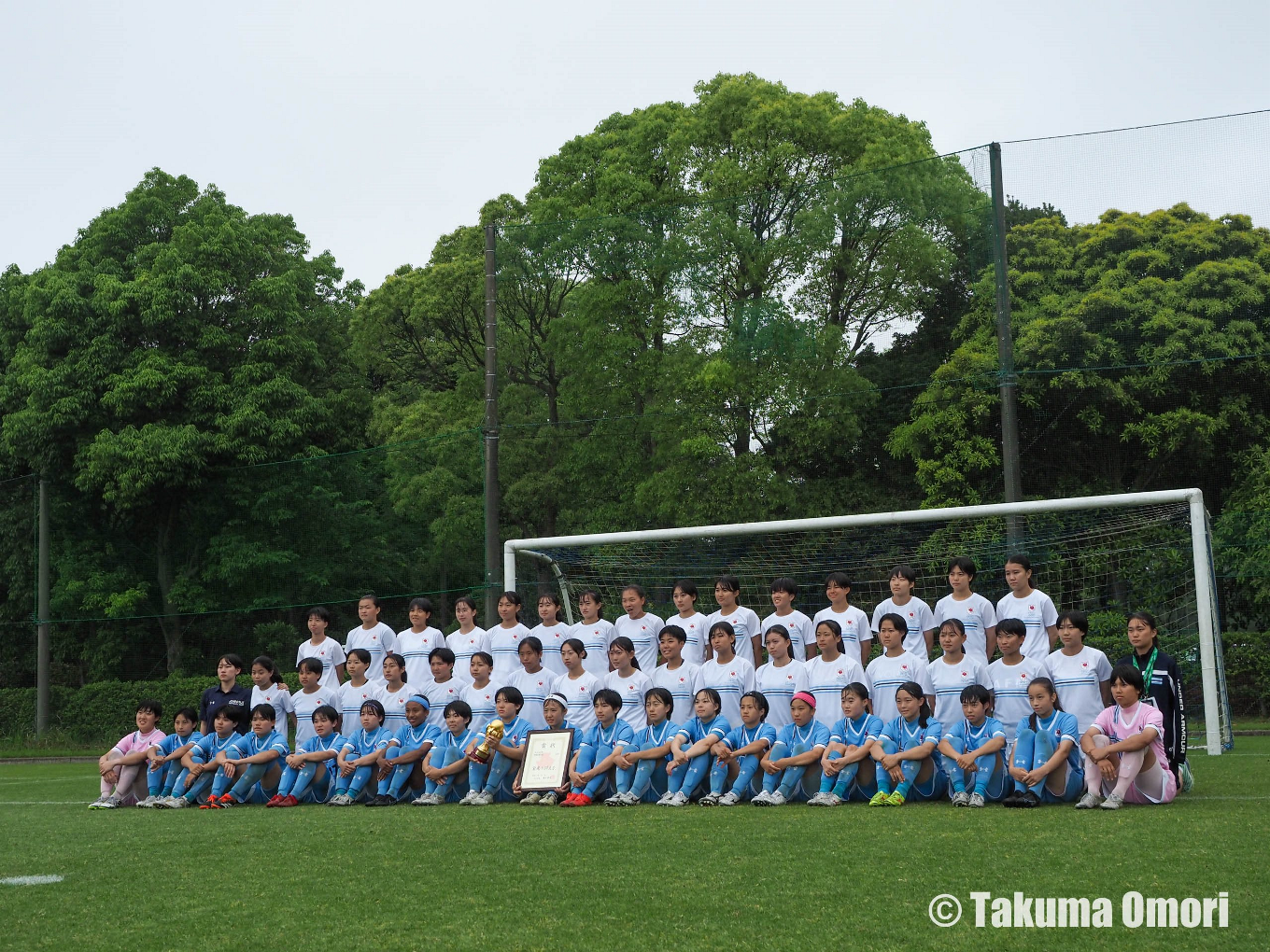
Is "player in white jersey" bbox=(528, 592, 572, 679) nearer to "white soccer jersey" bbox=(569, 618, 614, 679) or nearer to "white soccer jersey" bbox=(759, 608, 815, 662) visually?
"white soccer jersey" bbox=(569, 618, 614, 679)

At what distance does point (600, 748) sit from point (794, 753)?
1.34 m

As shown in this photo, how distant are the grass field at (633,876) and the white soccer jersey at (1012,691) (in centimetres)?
90

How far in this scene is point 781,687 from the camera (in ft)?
28.0

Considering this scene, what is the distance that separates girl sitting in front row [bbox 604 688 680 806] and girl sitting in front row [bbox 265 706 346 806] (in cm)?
223

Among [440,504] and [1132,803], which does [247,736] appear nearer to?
[1132,803]

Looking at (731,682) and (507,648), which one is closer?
(731,682)

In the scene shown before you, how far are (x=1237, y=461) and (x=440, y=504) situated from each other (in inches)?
507

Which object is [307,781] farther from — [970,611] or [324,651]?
[970,611]

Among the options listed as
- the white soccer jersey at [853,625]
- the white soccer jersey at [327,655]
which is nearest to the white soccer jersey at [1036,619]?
the white soccer jersey at [853,625]

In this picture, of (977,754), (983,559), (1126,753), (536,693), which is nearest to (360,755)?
(536,693)

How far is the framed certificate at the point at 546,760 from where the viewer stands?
27.6 feet

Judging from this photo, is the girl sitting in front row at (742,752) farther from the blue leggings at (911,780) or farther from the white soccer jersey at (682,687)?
the blue leggings at (911,780)

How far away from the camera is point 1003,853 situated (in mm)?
5195

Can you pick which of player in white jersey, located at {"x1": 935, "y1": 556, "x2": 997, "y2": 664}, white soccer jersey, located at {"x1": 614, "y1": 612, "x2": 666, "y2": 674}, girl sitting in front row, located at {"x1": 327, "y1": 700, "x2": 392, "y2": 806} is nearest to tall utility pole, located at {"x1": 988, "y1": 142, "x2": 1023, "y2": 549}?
player in white jersey, located at {"x1": 935, "y1": 556, "x2": 997, "y2": 664}
